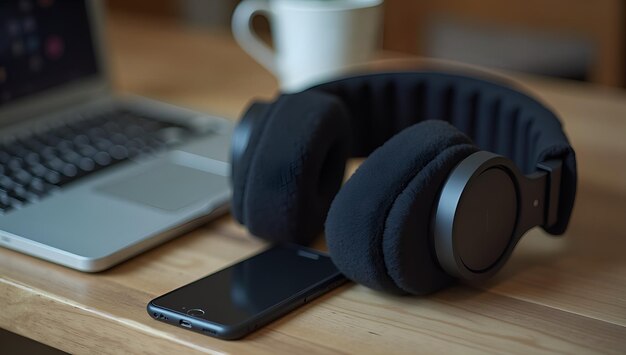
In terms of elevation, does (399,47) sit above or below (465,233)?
below

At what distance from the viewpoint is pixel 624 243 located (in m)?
0.66

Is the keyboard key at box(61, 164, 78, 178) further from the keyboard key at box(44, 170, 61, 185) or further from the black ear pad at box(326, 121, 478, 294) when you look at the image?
the black ear pad at box(326, 121, 478, 294)

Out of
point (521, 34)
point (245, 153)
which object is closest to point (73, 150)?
point (245, 153)

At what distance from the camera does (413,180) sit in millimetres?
529

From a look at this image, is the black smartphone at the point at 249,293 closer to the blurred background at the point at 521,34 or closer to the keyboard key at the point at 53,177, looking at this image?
the keyboard key at the point at 53,177

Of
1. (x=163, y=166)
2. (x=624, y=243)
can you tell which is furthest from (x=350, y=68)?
(x=624, y=243)

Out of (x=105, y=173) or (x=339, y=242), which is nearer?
(x=339, y=242)

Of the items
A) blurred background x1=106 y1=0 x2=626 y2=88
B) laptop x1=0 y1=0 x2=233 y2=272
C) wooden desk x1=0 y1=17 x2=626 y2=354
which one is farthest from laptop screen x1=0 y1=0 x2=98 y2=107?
blurred background x1=106 y1=0 x2=626 y2=88

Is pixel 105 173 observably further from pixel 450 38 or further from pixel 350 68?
pixel 450 38

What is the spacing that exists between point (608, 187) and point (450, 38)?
104cm

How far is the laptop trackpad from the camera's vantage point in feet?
2.30

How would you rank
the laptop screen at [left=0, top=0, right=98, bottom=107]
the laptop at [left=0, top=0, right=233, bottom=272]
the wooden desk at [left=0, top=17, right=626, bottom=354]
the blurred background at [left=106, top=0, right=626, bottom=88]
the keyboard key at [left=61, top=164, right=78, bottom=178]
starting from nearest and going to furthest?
the wooden desk at [left=0, top=17, right=626, bottom=354], the laptop at [left=0, top=0, right=233, bottom=272], the keyboard key at [left=61, top=164, right=78, bottom=178], the laptop screen at [left=0, top=0, right=98, bottom=107], the blurred background at [left=106, top=0, right=626, bottom=88]

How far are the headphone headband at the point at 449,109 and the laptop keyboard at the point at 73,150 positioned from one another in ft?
0.62

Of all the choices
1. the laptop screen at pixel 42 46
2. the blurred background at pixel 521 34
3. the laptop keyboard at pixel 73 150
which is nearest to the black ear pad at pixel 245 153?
the laptop keyboard at pixel 73 150
